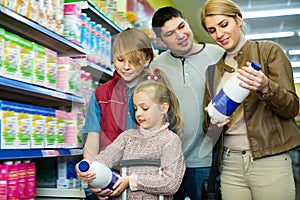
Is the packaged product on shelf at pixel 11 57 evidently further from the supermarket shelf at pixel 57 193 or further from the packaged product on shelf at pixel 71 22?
the supermarket shelf at pixel 57 193

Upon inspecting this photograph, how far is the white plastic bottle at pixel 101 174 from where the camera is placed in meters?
1.22

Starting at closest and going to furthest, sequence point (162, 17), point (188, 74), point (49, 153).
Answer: point (188, 74) < point (162, 17) < point (49, 153)

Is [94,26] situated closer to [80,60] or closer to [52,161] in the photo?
[80,60]

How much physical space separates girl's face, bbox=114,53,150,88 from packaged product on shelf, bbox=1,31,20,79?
2.93 feet

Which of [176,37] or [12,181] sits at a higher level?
[176,37]

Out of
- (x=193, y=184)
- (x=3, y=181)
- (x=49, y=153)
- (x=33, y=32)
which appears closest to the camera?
(x=193, y=184)

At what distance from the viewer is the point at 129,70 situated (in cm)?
132

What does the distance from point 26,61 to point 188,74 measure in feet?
3.70

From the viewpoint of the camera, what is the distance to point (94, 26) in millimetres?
3211

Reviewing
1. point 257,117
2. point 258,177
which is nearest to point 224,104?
point 257,117

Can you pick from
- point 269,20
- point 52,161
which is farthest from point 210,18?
point 269,20

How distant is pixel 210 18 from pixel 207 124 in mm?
400

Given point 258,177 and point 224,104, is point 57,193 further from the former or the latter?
point 224,104

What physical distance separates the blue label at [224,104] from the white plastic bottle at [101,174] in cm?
40
